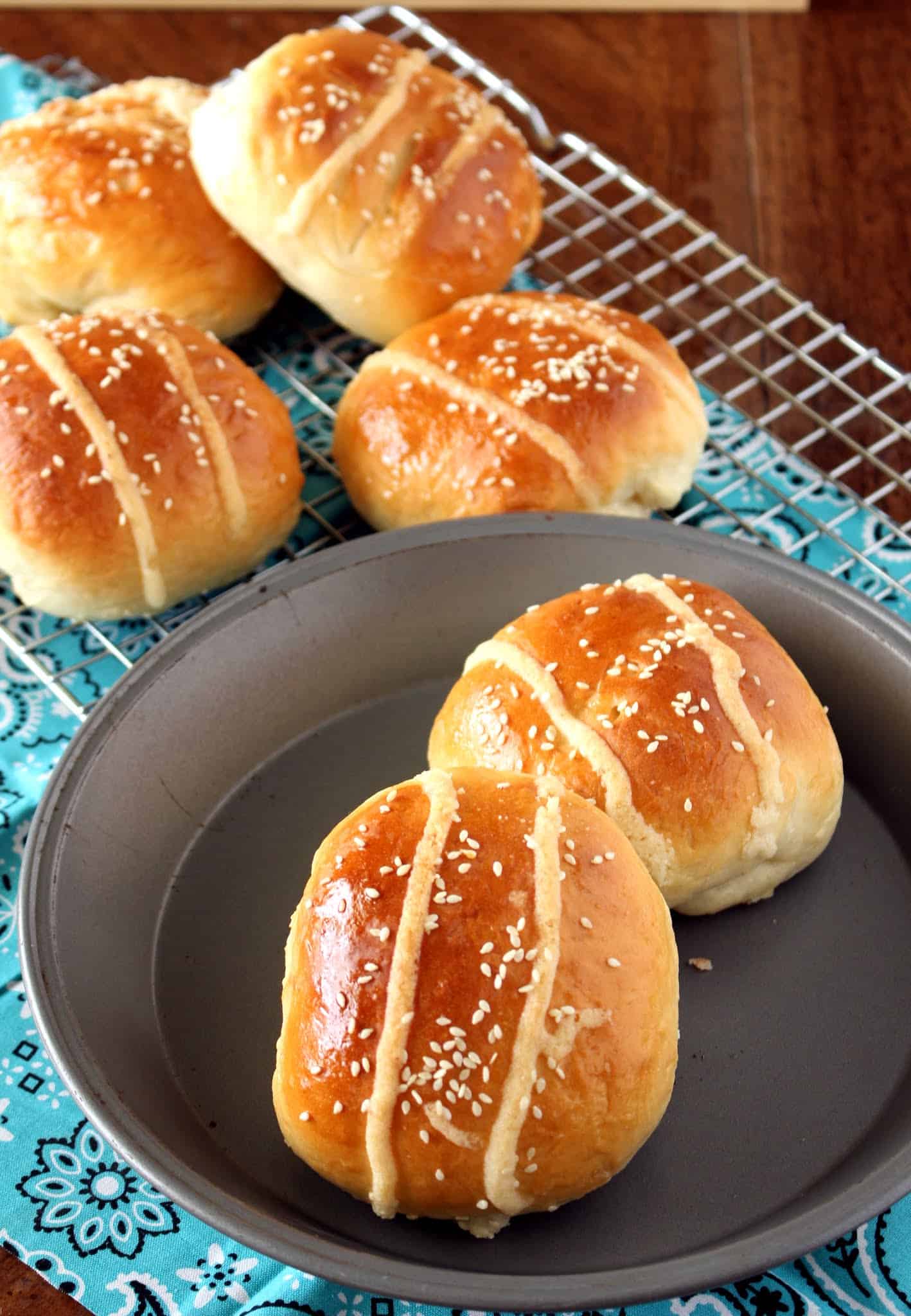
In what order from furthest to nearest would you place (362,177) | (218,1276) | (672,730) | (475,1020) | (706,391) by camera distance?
1. (706,391)
2. (362,177)
3. (672,730)
4. (218,1276)
5. (475,1020)

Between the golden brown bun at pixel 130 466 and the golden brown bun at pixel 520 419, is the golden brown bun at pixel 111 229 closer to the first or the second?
the golden brown bun at pixel 130 466

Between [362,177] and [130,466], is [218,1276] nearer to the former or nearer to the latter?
[130,466]

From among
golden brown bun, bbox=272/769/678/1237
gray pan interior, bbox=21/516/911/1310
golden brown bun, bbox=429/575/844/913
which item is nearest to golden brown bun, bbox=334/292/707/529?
gray pan interior, bbox=21/516/911/1310

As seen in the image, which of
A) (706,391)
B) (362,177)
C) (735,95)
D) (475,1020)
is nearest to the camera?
(475,1020)

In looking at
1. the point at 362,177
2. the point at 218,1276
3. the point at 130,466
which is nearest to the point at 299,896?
the point at 218,1276

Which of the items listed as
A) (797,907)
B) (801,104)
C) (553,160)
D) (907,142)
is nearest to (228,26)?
(553,160)

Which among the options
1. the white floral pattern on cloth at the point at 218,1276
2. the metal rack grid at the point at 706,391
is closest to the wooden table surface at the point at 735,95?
the metal rack grid at the point at 706,391
